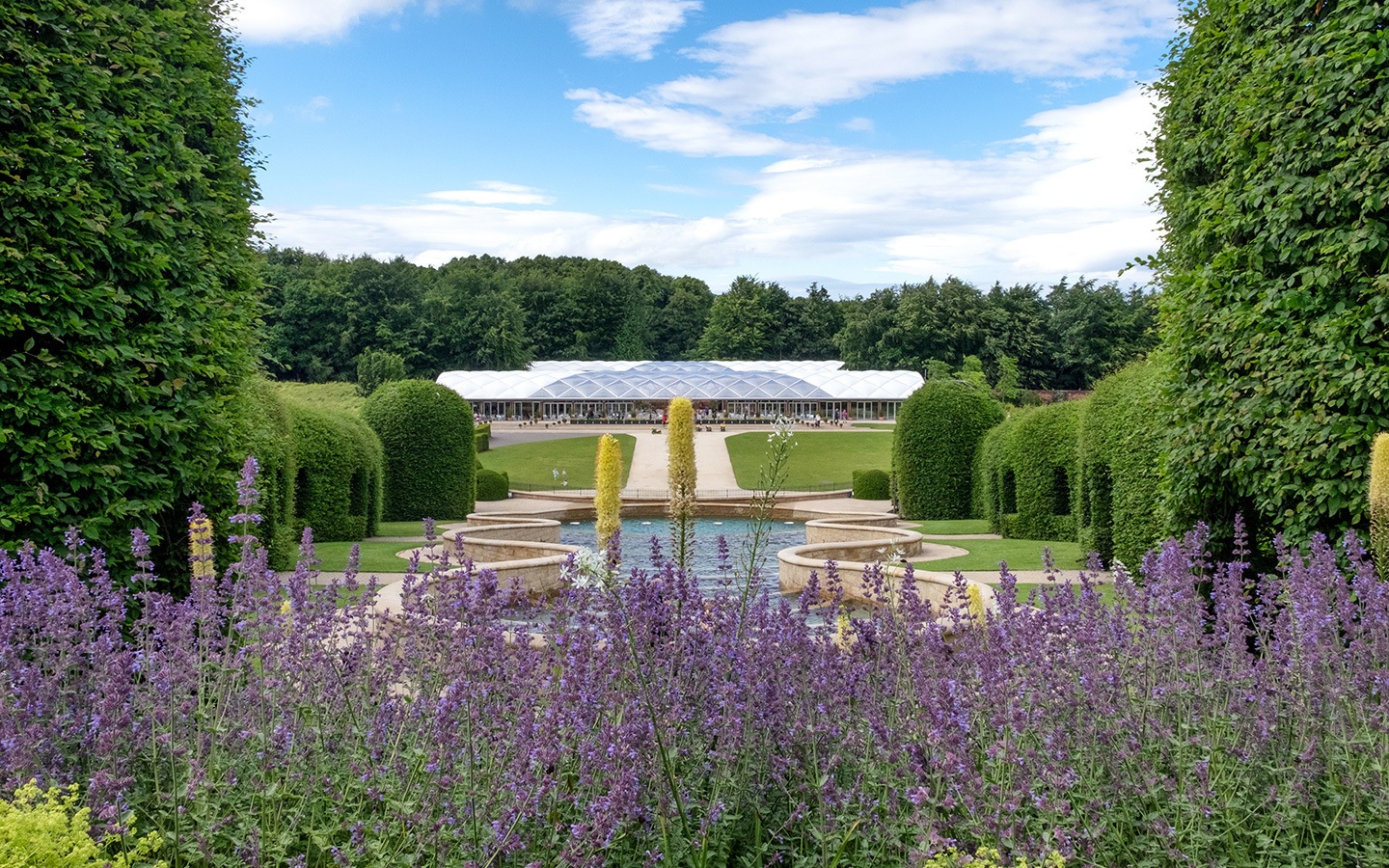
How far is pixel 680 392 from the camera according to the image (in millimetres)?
59594

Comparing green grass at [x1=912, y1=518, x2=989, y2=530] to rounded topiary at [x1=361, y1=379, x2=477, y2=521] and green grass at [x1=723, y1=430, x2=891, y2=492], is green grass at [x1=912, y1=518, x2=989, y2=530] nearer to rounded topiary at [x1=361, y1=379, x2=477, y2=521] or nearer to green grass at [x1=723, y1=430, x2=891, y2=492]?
green grass at [x1=723, y1=430, x2=891, y2=492]

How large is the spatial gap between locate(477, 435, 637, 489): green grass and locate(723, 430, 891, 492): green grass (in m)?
4.56

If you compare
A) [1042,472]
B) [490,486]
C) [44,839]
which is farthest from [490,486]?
[44,839]

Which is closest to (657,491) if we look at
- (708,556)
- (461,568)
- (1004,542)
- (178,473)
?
(708,556)

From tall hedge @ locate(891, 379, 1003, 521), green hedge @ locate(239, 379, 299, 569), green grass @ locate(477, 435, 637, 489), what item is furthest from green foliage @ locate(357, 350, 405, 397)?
green hedge @ locate(239, 379, 299, 569)

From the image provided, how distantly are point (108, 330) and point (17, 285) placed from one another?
0.51 metres

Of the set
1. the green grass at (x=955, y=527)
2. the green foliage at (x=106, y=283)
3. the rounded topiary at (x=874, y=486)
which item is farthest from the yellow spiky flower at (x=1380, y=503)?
the rounded topiary at (x=874, y=486)

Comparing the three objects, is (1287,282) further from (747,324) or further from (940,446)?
Answer: (747,324)

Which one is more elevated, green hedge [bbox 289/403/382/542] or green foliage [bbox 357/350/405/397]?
green foliage [bbox 357/350/405/397]

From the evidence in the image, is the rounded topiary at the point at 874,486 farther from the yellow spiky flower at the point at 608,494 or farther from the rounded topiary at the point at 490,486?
the yellow spiky flower at the point at 608,494

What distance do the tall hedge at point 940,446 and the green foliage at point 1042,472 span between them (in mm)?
2358

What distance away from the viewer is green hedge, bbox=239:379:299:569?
41.2 ft

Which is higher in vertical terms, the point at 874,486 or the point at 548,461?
the point at 548,461

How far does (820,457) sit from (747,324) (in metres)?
39.2
